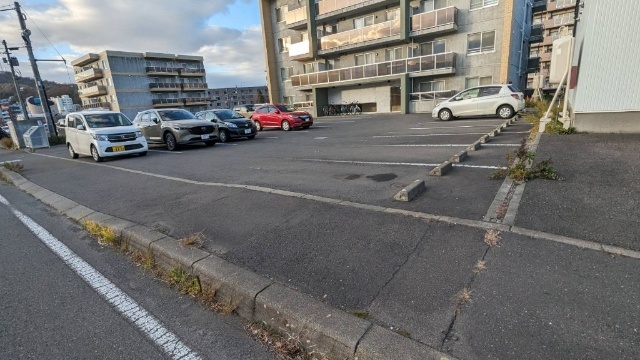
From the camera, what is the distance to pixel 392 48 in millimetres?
22500

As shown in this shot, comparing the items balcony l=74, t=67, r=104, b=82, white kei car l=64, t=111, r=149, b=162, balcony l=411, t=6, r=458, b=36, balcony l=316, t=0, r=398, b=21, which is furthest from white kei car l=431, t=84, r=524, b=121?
balcony l=74, t=67, r=104, b=82

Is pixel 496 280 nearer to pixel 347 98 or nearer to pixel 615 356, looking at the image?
Result: pixel 615 356

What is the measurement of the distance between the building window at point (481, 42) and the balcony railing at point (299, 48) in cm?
1266

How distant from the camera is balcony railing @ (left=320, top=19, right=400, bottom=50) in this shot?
21.0 meters

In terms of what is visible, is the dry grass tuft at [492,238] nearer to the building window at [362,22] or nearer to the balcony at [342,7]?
the balcony at [342,7]

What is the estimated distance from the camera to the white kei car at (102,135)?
1038cm

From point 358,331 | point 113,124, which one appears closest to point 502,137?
point 358,331

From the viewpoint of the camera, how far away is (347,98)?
26.5m

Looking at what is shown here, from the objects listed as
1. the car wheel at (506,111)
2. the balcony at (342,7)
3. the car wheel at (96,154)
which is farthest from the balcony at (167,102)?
the car wheel at (506,111)

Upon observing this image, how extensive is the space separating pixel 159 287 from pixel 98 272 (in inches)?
34.7

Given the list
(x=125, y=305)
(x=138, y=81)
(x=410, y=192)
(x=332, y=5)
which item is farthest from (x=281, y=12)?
(x=138, y=81)

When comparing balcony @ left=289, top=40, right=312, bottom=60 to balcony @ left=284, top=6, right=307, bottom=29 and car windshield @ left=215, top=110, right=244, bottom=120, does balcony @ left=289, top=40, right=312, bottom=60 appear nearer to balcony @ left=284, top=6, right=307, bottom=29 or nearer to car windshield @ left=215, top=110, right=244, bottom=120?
balcony @ left=284, top=6, right=307, bottom=29

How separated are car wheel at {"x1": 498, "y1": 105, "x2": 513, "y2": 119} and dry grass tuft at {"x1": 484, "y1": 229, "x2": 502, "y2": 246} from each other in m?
12.2

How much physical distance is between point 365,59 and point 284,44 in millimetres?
9294
